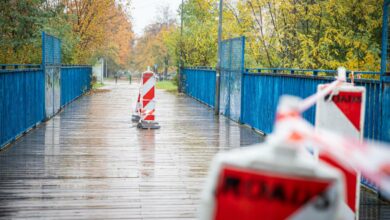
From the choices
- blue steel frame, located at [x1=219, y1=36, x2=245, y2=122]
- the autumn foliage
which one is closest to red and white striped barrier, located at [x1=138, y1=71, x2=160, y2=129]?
blue steel frame, located at [x1=219, y1=36, x2=245, y2=122]

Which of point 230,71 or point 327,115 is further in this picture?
point 230,71

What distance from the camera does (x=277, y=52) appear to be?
25.1 metres

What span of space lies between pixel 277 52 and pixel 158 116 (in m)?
7.52

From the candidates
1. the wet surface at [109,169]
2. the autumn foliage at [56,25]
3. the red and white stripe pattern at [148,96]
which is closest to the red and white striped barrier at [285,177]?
the wet surface at [109,169]

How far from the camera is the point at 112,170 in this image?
8969 millimetres

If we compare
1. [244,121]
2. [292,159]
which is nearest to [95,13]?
[244,121]

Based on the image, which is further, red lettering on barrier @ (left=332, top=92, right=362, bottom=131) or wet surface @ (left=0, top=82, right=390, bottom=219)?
wet surface @ (left=0, top=82, right=390, bottom=219)

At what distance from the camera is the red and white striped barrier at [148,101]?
1512 cm

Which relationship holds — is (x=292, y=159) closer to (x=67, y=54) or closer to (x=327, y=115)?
(x=327, y=115)

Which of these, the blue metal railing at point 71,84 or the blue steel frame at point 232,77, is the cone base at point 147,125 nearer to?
the blue steel frame at point 232,77

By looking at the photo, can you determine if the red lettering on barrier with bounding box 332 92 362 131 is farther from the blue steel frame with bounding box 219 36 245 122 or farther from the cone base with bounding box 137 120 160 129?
the blue steel frame with bounding box 219 36 245 122

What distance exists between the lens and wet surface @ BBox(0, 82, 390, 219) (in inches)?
256

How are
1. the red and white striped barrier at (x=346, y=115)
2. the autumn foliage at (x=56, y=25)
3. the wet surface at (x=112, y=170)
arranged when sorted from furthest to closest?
the autumn foliage at (x=56, y=25), the wet surface at (x=112, y=170), the red and white striped barrier at (x=346, y=115)

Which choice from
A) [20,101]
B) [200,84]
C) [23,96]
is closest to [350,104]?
[20,101]
